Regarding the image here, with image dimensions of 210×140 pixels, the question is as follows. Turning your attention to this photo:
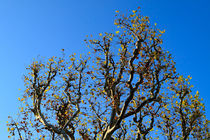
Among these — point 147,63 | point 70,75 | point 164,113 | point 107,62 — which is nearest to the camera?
point 147,63

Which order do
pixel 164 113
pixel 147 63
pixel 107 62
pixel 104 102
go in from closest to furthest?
pixel 147 63 < pixel 107 62 < pixel 104 102 < pixel 164 113

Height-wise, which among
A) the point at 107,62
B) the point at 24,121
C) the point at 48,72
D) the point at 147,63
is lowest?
the point at 24,121

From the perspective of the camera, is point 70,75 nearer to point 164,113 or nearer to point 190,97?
point 164,113

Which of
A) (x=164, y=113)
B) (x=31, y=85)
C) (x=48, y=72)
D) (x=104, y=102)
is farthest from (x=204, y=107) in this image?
(x=31, y=85)

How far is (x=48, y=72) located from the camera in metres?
22.7

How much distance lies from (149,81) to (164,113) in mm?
8013

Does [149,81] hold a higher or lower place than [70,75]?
lower

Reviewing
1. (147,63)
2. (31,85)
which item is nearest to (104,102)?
(147,63)

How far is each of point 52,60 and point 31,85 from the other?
3590 millimetres

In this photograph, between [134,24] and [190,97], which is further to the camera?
[190,97]

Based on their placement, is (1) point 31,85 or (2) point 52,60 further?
(2) point 52,60

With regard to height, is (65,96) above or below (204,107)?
above

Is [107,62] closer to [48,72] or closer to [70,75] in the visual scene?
[70,75]

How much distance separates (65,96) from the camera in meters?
22.4
